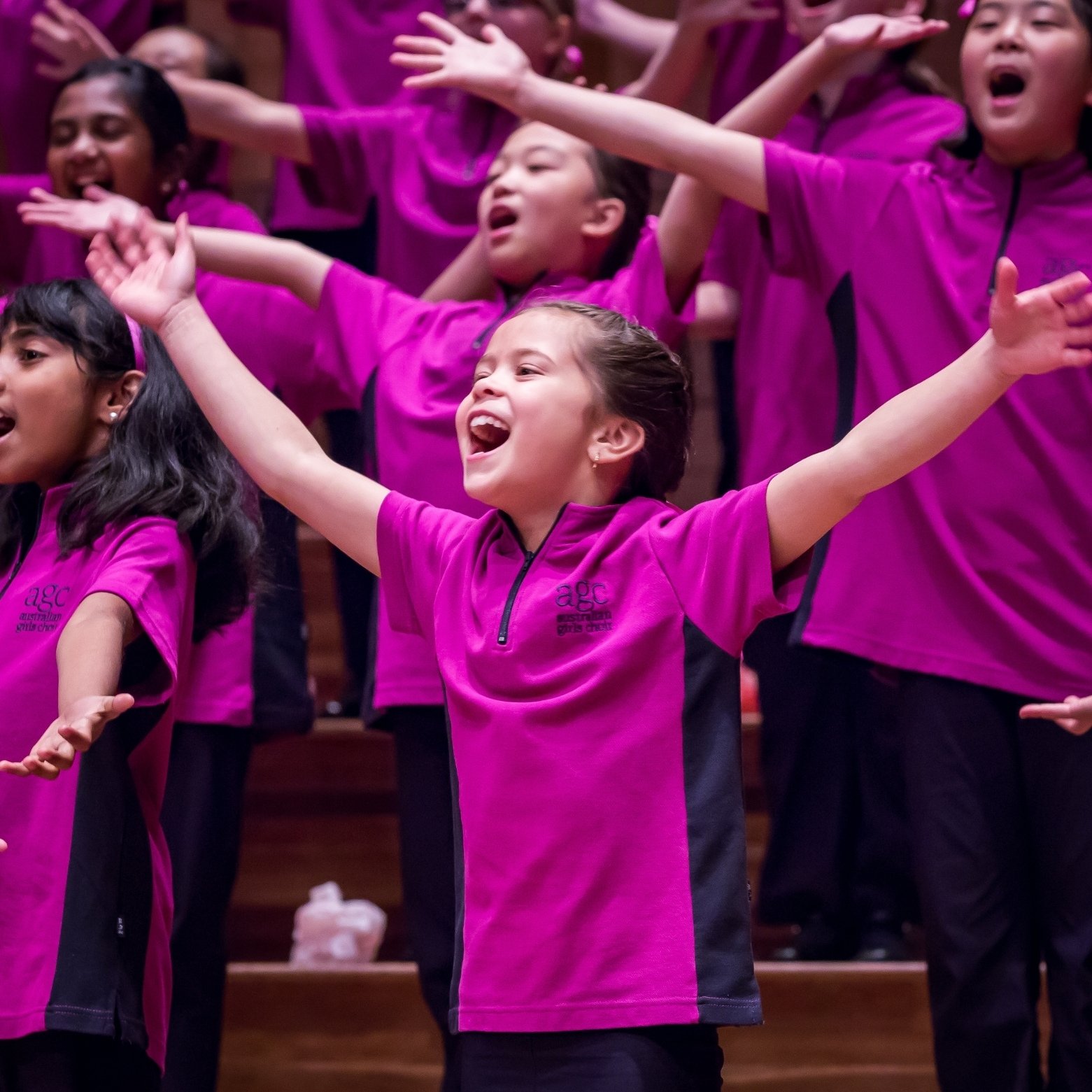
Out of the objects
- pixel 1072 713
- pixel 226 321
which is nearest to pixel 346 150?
pixel 226 321

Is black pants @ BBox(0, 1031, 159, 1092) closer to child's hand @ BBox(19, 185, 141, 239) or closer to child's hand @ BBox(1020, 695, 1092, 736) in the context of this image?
child's hand @ BBox(1020, 695, 1092, 736)

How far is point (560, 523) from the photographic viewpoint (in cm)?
162

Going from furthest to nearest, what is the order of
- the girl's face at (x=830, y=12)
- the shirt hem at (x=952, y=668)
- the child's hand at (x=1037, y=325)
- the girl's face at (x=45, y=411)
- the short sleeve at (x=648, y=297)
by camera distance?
the girl's face at (x=830, y=12) < the short sleeve at (x=648, y=297) < the shirt hem at (x=952, y=668) < the girl's face at (x=45, y=411) < the child's hand at (x=1037, y=325)

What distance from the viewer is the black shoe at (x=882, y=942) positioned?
2.44 metres

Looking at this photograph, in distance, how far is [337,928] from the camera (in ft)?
8.62

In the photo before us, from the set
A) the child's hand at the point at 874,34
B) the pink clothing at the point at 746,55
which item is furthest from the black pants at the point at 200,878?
the pink clothing at the point at 746,55

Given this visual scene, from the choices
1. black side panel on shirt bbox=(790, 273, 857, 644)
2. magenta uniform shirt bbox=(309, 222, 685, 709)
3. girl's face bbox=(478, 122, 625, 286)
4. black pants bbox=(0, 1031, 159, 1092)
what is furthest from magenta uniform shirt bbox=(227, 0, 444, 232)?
black pants bbox=(0, 1031, 159, 1092)

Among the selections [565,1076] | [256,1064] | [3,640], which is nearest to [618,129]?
[3,640]

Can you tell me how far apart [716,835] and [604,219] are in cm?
121

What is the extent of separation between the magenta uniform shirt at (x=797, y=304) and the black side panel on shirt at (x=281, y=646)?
0.70 meters

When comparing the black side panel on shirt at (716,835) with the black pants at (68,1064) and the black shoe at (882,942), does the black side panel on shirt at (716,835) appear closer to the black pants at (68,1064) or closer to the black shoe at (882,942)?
the black pants at (68,1064)

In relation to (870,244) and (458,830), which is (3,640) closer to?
(458,830)

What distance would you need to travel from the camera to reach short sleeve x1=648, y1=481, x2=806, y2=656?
1.52 m

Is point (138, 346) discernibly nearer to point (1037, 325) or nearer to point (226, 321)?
point (226, 321)
